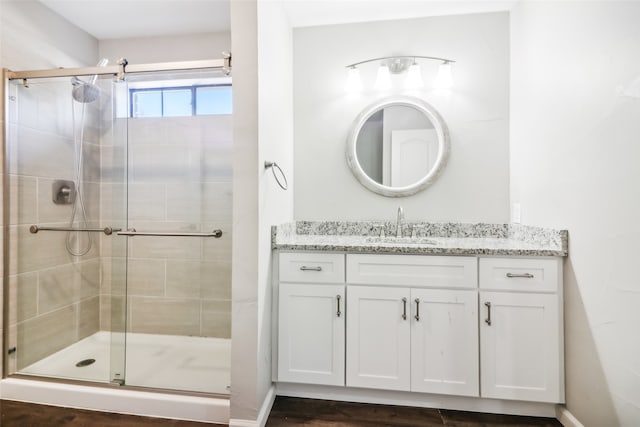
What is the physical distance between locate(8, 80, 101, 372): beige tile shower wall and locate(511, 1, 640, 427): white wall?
2685mm

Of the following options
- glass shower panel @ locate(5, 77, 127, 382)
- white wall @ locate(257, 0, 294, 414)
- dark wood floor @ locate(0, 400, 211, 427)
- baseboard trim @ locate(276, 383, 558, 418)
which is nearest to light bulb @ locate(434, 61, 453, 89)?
white wall @ locate(257, 0, 294, 414)

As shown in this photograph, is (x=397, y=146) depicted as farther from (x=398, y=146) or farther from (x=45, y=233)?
(x=45, y=233)

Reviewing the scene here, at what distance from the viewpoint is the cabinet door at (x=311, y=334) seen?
176 cm

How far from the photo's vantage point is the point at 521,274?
5.40ft

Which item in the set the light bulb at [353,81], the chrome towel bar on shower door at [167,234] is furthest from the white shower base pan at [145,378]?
the light bulb at [353,81]

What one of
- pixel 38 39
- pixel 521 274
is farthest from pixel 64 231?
pixel 521 274

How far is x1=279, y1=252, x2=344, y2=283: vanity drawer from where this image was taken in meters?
1.78

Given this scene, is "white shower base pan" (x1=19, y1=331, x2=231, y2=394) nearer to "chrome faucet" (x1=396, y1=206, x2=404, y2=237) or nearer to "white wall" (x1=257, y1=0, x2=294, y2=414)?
"white wall" (x1=257, y1=0, x2=294, y2=414)

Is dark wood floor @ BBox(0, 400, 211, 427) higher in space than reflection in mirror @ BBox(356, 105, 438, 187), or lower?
lower

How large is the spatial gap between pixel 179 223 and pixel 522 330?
207cm

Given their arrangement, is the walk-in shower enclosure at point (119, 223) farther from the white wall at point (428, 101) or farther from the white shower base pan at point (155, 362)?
the white wall at point (428, 101)

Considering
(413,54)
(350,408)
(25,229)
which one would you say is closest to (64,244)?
(25,229)

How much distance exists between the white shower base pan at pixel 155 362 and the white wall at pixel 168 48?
2.05 meters

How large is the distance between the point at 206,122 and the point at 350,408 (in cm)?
188
